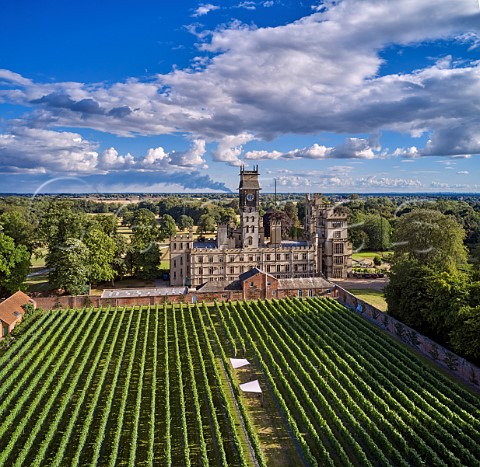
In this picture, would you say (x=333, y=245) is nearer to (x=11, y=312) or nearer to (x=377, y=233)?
(x=377, y=233)

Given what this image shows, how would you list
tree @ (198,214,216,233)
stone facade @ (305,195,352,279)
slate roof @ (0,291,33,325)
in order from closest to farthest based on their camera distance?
1. slate roof @ (0,291,33,325)
2. stone facade @ (305,195,352,279)
3. tree @ (198,214,216,233)

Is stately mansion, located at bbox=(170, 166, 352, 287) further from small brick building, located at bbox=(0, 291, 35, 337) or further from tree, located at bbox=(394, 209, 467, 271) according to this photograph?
small brick building, located at bbox=(0, 291, 35, 337)

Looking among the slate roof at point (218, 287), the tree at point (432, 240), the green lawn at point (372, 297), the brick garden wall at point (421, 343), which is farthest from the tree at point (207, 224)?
the brick garden wall at point (421, 343)

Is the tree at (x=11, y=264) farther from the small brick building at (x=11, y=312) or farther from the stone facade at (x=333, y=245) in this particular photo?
the stone facade at (x=333, y=245)

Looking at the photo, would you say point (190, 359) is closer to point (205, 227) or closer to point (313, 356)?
point (313, 356)

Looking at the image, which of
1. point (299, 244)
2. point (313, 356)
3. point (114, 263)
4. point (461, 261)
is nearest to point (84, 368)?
point (313, 356)

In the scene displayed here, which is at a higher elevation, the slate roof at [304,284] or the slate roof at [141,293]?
the slate roof at [304,284]

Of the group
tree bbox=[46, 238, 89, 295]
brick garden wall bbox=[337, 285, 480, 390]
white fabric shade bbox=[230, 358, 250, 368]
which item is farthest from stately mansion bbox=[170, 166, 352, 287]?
white fabric shade bbox=[230, 358, 250, 368]
